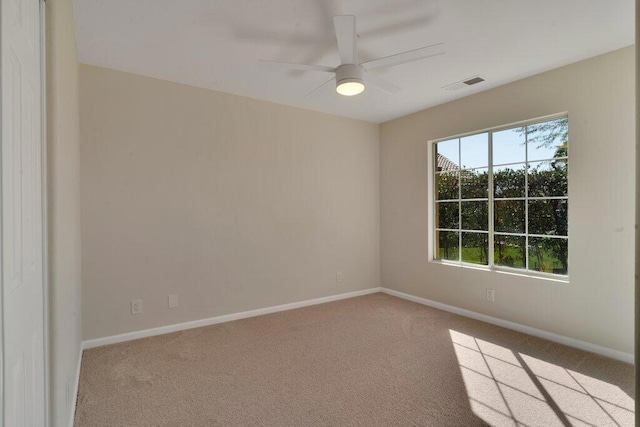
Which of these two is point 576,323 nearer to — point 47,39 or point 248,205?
point 248,205

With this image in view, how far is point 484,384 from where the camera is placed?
2.36 metres

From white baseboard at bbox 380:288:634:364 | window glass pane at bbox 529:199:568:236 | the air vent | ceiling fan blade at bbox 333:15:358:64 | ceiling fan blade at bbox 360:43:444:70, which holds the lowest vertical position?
white baseboard at bbox 380:288:634:364

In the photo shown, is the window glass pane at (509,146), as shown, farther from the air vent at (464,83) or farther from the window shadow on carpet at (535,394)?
the window shadow on carpet at (535,394)

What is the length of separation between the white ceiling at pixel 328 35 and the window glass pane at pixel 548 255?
1.63 meters

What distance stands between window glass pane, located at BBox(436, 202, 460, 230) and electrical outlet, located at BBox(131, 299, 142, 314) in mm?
3500

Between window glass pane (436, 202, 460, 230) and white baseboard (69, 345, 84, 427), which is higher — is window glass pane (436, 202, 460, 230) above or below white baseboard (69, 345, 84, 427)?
above

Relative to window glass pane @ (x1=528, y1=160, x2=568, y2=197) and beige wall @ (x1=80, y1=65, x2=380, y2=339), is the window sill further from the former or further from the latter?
beige wall @ (x1=80, y1=65, x2=380, y2=339)

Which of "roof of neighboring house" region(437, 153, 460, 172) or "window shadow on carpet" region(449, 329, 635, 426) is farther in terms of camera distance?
"roof of neighboring house" region(437, 153, 460, 172)

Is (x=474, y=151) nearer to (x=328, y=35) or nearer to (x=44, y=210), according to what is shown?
(x=328, y=35)

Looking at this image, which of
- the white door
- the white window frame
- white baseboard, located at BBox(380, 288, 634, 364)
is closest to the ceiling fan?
the white door

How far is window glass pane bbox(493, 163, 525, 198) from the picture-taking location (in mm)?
3449

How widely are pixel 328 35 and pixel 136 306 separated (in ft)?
9.64

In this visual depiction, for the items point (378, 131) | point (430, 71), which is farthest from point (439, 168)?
point (430, 71)

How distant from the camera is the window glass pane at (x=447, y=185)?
4118 millimetres
